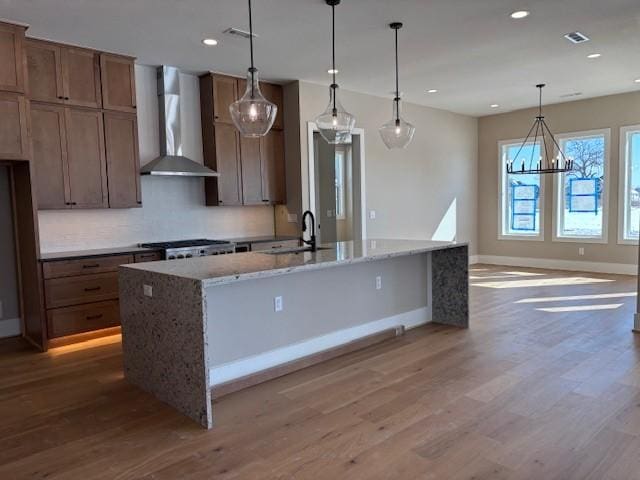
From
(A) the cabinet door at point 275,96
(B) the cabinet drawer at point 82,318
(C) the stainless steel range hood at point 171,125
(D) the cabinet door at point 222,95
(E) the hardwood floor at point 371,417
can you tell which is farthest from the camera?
(A) the cabinet door at point 275,96

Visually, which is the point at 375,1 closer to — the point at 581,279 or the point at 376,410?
the point at 376,410

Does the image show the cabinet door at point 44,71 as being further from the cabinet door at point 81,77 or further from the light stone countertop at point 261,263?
the light stone countertop at point 261,263

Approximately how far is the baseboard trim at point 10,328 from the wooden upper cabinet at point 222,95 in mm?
2993

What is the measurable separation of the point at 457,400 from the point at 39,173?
4.06m

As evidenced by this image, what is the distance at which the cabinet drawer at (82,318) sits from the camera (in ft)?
14.2

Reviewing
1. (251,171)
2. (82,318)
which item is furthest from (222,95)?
(82,318)

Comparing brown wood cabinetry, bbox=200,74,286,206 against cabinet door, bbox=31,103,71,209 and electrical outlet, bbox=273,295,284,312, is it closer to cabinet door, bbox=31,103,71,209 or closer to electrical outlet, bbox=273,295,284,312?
cabinet door, bbox=31,103,71,209

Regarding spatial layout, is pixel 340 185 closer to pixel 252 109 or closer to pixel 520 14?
pixel 520 14

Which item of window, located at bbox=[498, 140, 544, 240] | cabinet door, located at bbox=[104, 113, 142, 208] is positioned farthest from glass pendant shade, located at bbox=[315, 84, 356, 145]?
window, located at bbox=[498, 140, 544, 240]

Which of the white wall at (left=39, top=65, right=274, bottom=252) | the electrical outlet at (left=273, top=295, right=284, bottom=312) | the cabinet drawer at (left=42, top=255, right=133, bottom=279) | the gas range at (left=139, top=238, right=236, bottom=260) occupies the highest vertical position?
the white wall at (left=39, top=65, right=274, bottom=252)

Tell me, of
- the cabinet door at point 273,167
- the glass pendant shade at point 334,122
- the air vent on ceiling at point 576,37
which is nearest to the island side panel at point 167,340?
the glass pendant shade at point 334,122

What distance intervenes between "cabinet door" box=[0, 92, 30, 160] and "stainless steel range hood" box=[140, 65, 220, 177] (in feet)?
4.30

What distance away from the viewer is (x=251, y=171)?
6.02 m

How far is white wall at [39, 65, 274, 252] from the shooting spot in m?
4.94
